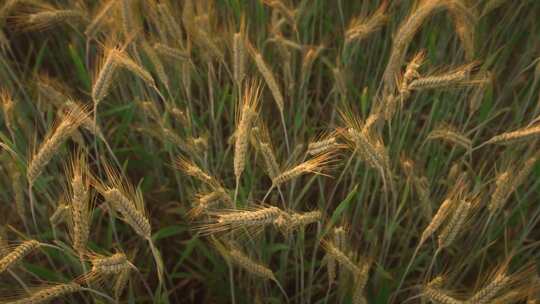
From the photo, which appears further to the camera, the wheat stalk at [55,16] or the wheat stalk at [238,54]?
the wheat stalk at [55,16]

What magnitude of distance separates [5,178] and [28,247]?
743mm

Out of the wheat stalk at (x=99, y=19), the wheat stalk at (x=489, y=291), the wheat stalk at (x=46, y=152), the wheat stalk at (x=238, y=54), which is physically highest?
the wheat stalk at (x=99, y=19)

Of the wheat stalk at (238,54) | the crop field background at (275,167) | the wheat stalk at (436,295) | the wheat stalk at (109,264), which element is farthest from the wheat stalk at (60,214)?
the wheat stalk at (436,295)

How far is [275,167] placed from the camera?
1565mm

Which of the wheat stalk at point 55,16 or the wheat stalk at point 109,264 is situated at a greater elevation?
the wheat stalk at point 55,16

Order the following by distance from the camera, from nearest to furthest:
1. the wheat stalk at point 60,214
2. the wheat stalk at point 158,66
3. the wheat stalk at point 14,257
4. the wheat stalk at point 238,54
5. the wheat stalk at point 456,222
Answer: the wheat stalk at point 14,257 < the wheat stalk at point 456,222 < the wheat stalk at point 60,214 < the wheat stalk at point 238,54 < the wheat stalk at point 158,66

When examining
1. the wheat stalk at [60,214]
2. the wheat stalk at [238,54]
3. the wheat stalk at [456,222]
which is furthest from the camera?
the wheat stalk at [238,54]

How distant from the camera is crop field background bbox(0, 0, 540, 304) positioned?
5.43ft

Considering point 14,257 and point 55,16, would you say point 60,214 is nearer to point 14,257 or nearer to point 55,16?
point 14,257

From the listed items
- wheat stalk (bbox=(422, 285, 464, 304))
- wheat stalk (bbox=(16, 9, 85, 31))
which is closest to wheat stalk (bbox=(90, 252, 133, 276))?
wheat stalk (bbox=(422, 285, 464, 304))

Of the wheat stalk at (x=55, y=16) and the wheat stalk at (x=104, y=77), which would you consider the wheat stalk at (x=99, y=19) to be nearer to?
the wheat stalk at (x=55, y=16)

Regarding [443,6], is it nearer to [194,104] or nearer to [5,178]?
[194,104]

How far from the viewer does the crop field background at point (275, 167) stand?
1656 mm

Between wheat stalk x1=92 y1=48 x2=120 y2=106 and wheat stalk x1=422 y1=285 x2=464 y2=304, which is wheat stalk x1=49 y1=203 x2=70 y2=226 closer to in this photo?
wheat stalk x1=92 y1=48 x2=120 y2=106
